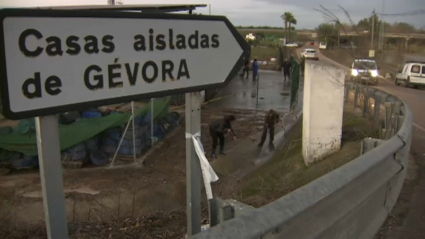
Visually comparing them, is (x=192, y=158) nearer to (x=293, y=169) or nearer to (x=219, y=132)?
(x=293, y=169)

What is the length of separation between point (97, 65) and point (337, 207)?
1625 mm

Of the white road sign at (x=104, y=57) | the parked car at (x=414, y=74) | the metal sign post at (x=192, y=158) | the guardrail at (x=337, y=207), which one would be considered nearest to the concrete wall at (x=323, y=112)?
the guardrail at (x=337, y=207)

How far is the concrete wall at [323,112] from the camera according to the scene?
842 cm

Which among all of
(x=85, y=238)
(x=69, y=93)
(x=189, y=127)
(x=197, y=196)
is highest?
(x=69, y=93)

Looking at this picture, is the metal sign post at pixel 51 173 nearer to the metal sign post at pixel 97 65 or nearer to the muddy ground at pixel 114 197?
the metal sign post at pixel 97 65

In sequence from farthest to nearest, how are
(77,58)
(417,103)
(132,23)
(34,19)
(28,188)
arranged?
(417,103) < (28,188) < (132,23) < (77,58) < (34,19)

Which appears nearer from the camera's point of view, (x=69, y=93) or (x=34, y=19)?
(x=34, y=19)

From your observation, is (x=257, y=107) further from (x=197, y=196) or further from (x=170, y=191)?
(x=197, y=196)

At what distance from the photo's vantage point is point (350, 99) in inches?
591

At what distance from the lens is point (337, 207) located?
242 centimetres

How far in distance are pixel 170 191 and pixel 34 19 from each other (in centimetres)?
668

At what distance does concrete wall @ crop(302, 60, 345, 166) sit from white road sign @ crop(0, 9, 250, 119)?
6.53 meters

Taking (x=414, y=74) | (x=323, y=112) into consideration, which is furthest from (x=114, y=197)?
(x=414, y=74)

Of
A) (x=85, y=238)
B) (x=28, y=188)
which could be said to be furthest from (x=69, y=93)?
(x=28, y=188)
